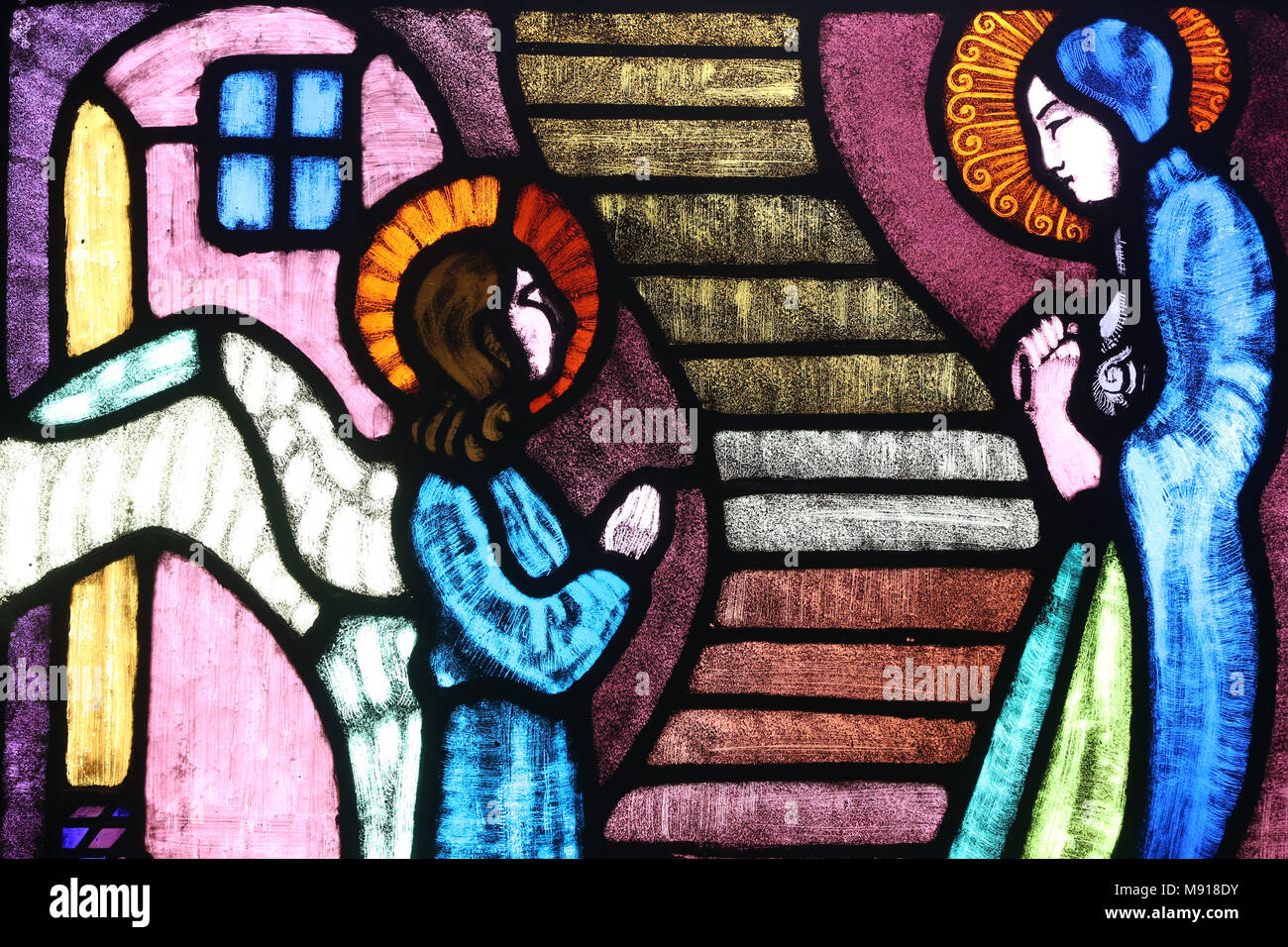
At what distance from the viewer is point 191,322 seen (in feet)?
6.69

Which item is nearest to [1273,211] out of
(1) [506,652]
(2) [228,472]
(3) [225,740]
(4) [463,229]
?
(4) [463,229]

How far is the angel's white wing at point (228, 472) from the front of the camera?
2.03 m

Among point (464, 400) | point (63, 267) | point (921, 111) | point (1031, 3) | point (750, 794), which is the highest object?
point (1031, 3)

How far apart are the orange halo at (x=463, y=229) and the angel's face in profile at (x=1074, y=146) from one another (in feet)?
3.95

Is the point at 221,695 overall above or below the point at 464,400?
below

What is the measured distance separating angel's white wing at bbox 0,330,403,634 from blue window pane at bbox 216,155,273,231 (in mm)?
295

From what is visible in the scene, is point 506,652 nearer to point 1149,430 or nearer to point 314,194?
point 314,194

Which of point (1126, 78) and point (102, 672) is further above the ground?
point (1126, 78)

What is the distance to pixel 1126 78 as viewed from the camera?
6.81 feet

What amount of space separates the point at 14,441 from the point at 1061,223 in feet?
8.83

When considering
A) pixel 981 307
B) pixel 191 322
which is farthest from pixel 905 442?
pixel 191 322

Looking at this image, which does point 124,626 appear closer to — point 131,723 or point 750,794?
Result: point 131,723

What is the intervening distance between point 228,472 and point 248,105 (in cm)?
93

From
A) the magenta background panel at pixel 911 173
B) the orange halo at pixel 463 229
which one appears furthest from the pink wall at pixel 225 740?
the magenta background panel at pixel 911 173
